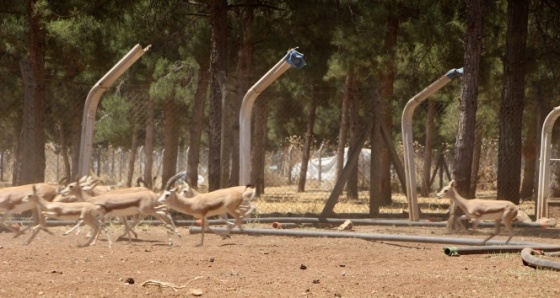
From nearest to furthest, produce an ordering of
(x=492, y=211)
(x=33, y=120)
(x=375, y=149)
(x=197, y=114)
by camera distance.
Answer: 1. (x=492, y=211)
2. (x=33, y=120)
3. (x=375, y=149)
4. (x=197, y=114)

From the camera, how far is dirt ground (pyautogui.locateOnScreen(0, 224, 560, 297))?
27.6 ft

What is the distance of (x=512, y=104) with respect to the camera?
19.8 metres

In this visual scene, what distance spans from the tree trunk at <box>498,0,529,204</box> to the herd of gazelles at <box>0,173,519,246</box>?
5756mm

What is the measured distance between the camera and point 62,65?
22422mm

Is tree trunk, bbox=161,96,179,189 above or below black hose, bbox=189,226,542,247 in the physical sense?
above

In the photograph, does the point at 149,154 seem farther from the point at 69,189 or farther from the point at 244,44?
the point at 69,189

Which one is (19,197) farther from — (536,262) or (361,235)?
(536,262)

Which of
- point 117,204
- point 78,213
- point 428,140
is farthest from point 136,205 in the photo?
point 428,140

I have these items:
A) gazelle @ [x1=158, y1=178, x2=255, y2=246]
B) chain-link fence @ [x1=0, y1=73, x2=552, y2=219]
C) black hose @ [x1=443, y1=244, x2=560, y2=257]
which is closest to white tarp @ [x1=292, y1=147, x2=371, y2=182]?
chain-link fence @ [x1=0, y1=73, x2=552, y2=219]

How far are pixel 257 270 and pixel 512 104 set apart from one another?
433 inches

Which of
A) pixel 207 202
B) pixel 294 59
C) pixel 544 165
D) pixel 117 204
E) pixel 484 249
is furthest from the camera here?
pixel 544 165

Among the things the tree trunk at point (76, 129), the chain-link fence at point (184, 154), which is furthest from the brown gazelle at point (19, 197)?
the chain-link fence at point (184, 154)

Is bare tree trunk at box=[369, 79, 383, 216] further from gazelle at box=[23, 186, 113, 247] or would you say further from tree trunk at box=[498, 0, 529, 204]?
gazelle at box=[23, 186, 113, 247]

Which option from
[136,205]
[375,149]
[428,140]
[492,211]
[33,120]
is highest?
[428,140]
